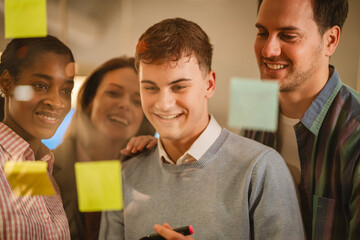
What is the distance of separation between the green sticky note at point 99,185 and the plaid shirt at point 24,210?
0.34 ft

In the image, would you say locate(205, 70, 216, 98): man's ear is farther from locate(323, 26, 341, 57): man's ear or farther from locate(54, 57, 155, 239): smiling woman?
locate(323, 26, 341, 57): man's ear

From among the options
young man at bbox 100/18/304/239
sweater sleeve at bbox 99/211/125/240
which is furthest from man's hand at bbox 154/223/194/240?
sweater sleeve at bbox 99/211/125/240

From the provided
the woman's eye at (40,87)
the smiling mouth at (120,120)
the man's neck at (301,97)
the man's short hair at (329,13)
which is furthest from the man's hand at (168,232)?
the man's short hair at (329,13)

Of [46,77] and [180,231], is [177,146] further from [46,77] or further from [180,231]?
Result: [46,77]

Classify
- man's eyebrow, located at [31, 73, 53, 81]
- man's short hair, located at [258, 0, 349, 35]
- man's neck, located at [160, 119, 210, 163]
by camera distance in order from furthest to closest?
man's eyebrow, located at [31, 73, 53, 81] → man's neck, located at [160, 119, 210, 163] → man's short hair, located at [258, 0, 349, 35]

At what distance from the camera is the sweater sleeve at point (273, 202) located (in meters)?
0.94

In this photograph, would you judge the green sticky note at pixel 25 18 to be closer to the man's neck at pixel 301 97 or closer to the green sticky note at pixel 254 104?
the green sticky note at pixel 254 104

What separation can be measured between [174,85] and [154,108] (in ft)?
0.32

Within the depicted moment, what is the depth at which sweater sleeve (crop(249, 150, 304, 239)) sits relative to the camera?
936mm

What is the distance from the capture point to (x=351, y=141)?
0.93 m

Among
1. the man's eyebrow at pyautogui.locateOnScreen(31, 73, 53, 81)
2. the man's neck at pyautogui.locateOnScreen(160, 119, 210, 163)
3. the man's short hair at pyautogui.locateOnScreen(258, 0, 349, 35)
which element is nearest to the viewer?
the man's short hair at pyautogui.locateOnScreen(258, 0, 349, 35)

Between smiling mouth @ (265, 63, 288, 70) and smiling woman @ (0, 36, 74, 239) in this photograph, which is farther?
smiling woman @ (0, 36, 74, 239)

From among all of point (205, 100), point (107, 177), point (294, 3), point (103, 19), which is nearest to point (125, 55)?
point (103, 19)

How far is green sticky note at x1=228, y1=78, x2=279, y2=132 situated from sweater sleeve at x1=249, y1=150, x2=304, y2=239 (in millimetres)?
99
